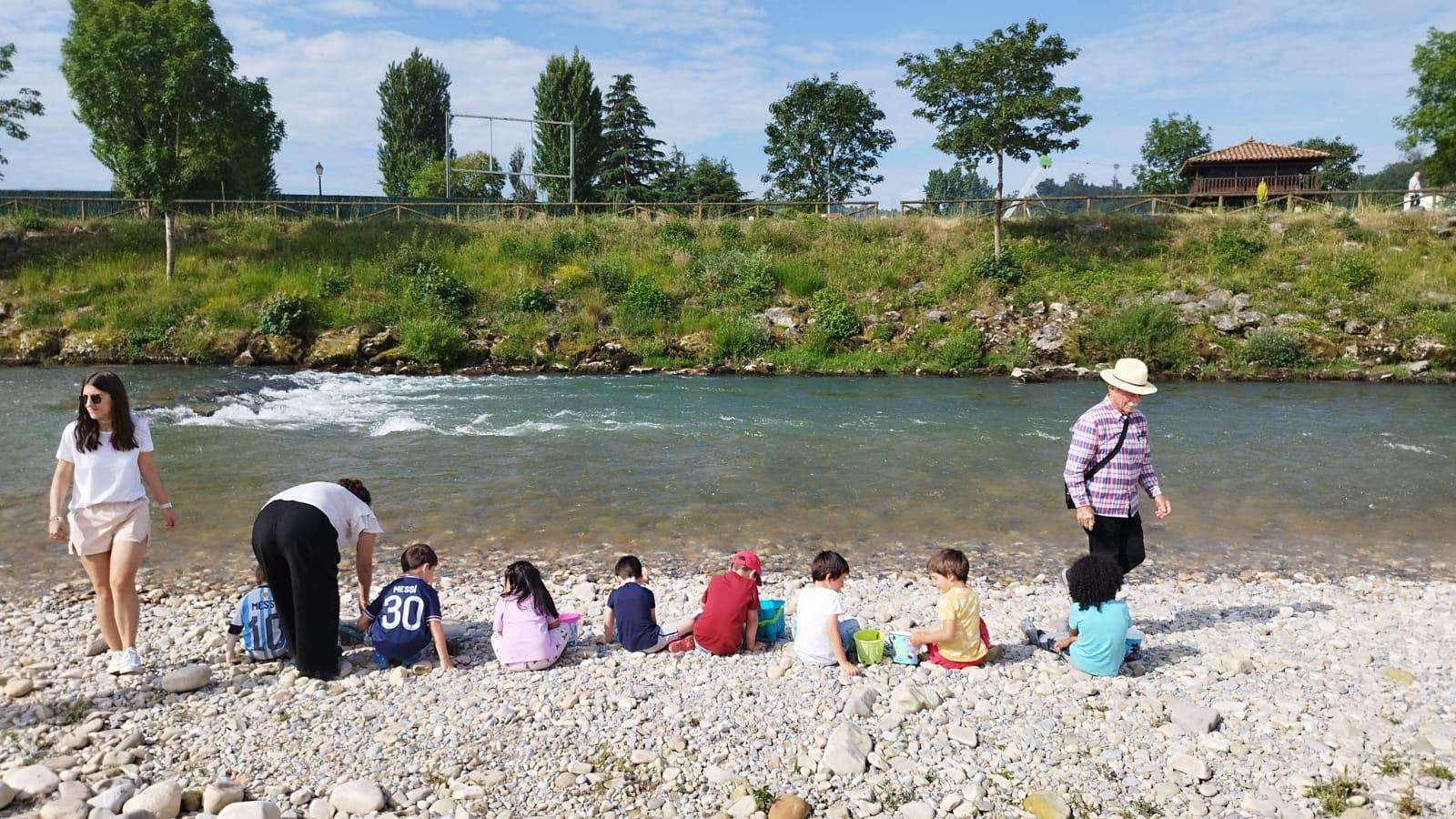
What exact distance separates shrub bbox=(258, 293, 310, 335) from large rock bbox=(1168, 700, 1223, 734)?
3149cm

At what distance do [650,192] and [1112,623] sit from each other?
60042 mm

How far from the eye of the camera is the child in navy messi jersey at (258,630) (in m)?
6.13

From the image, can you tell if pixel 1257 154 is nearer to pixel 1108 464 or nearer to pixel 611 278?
pixel 611 278

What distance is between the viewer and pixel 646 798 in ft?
15.0

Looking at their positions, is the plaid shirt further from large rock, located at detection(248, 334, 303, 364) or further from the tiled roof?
the tiled roof

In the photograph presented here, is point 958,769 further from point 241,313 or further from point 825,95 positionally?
point 825,95

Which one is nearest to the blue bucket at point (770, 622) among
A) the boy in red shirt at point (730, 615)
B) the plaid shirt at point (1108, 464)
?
the boy in red shirt at point (730, 615)

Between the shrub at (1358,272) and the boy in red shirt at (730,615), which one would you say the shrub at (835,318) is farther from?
the boy in red shirt at (730,615)

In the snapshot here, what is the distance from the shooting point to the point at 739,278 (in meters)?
35.0

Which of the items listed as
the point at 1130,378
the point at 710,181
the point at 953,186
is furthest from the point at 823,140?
the point at 953,186

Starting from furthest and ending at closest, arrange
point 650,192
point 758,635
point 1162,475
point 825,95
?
point 650,192
point 825,95
point 1162,475
point 758,635

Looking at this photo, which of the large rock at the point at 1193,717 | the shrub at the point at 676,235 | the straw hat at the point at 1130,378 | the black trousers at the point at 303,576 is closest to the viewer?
the large rock at the point at 1193,717

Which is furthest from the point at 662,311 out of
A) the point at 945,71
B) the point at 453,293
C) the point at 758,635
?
the point at 758,635

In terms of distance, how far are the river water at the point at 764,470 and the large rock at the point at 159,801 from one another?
201 inches
